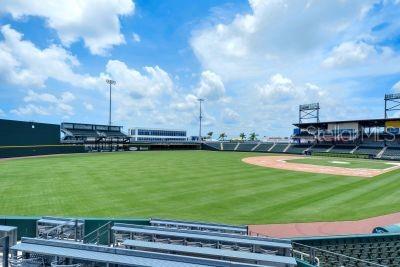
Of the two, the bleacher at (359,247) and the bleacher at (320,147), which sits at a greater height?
the bleacher at (320,147)

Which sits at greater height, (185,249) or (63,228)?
(185,249)

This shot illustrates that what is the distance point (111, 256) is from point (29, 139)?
60.7 m

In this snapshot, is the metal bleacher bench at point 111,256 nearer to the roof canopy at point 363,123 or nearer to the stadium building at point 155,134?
the roof canopy at point 363,123

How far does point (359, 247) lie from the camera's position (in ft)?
35.7

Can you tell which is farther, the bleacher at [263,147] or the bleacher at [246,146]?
the bleacher at [246,146]

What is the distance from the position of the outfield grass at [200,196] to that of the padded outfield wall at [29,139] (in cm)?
2600

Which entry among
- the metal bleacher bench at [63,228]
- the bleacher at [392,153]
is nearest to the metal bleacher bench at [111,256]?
the metal bleacher bench at [63,228]

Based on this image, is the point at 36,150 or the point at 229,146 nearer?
the point at 36,150

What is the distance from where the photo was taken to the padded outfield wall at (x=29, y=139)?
177ft

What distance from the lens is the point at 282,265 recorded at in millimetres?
6938

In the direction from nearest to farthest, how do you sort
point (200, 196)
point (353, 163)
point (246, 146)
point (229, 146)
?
point (200, 196)
point (353, 163)
point (246, 146)
point (229, 146)

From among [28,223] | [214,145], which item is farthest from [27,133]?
[214,145]

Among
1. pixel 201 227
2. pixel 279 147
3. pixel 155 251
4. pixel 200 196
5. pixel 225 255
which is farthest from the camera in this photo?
pixel 279 147

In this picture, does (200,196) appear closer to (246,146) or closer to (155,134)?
(246,146)
